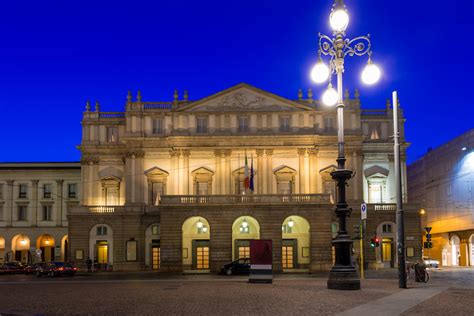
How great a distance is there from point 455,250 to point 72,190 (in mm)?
45192

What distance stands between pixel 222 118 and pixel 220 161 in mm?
4318

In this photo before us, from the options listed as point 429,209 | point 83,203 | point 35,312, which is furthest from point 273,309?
point 429,209

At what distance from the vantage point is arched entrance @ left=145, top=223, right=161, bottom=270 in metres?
64.3

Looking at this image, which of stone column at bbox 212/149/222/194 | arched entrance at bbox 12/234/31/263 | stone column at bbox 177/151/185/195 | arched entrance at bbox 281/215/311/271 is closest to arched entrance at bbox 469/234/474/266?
arched entrance at bbox 281/215/311/271

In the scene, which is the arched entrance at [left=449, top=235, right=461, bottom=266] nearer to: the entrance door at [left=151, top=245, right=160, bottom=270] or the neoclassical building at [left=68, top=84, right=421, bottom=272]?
the neoclassical building at [left=68, top=84, right=421, bottom=272]

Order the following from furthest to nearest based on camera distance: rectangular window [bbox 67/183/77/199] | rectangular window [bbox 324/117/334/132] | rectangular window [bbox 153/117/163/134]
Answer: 1. rectangular window [bbox 67/183/77/199]
2. rectangular window [bbox 153/117/163/134]
3. rectangular window [bbox 324/117/334/132]

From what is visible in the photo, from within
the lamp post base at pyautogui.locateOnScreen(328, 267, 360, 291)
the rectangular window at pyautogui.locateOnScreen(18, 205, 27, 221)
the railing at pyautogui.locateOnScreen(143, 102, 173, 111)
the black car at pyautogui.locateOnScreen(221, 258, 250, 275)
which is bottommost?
the black car at pyautogui.locateOnScreen(221, 258, 250, 275)

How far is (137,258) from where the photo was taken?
6397cm

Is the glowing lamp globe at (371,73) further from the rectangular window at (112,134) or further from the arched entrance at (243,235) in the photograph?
the rectangular window at (112,134)

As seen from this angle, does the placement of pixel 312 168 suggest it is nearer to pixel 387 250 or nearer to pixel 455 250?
pixel 387 250

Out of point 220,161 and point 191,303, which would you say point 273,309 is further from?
point 220,161

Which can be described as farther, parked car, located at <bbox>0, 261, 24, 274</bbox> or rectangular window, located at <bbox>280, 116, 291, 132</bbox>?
rectangular window, located at <bbox>280, 116, 291, 132</bbox>

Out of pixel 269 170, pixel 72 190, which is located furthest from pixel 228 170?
pixel 72 190

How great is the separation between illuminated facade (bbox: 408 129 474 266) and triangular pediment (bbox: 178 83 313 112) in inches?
684
